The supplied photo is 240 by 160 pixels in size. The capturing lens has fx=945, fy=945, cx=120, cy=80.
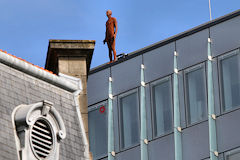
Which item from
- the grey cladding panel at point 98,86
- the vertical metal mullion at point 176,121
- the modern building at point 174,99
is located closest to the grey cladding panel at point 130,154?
the modern building at point 174,99

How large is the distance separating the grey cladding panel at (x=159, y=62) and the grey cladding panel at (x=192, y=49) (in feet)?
1.50

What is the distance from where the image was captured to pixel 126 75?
39.5 metres

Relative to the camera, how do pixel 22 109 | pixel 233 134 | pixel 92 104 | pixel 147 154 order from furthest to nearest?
pixel 92 104 < pixel 147 154 < pixel 233 134 < pixel 22 109

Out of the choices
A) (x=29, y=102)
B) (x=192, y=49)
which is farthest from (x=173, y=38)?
(x=29, y=102)

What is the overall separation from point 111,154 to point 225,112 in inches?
238

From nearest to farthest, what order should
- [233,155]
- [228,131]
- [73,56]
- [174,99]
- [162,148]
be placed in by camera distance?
[73,56] < [233,155] < [228,131] < [162,148] < [174,99]

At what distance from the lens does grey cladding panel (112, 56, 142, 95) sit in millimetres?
39125

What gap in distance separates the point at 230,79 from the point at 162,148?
156 inches

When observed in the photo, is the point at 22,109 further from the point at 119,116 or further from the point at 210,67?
the point at 119,116

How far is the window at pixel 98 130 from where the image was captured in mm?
39938

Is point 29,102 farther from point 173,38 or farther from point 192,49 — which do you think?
point 173,38

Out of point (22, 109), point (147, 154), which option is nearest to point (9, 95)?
point (22, 109)

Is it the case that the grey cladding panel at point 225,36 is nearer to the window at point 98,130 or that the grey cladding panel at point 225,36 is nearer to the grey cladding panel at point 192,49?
the grey cladding panel at point 192,49

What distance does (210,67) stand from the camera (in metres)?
36.2
